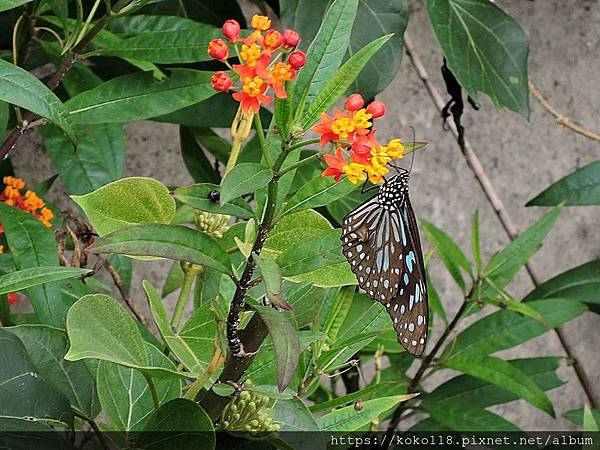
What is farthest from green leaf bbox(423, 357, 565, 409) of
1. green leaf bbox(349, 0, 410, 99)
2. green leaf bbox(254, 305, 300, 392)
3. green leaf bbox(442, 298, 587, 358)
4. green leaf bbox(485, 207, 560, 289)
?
green leaf bbox(254, 305, 300, 392)

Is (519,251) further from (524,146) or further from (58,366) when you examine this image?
(58,366)

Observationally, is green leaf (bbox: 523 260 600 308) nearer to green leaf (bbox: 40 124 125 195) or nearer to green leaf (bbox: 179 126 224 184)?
green leaf (bbox: 179 126 224 184)

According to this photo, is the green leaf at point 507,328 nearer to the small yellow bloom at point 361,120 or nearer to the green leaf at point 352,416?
the green leaf at point 352,416

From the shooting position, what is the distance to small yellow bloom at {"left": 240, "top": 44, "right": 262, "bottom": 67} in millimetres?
483

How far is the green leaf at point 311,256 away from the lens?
495 millimetres

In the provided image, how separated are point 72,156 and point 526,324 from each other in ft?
2.30

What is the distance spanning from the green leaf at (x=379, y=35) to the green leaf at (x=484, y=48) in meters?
0.09

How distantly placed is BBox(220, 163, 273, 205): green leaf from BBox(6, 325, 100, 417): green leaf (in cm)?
23

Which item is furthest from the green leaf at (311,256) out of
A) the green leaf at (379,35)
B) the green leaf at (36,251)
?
the green leaf at (379,35)

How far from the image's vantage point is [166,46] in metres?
0.79

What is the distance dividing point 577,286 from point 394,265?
2.94 ft

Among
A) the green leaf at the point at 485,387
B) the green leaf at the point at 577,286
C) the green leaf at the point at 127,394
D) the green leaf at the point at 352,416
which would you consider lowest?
the green leaf at the point at 485,387

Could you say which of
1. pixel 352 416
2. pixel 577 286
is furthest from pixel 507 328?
pixel 352 416

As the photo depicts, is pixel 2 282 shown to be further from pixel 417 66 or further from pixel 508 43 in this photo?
pixel 417 66
